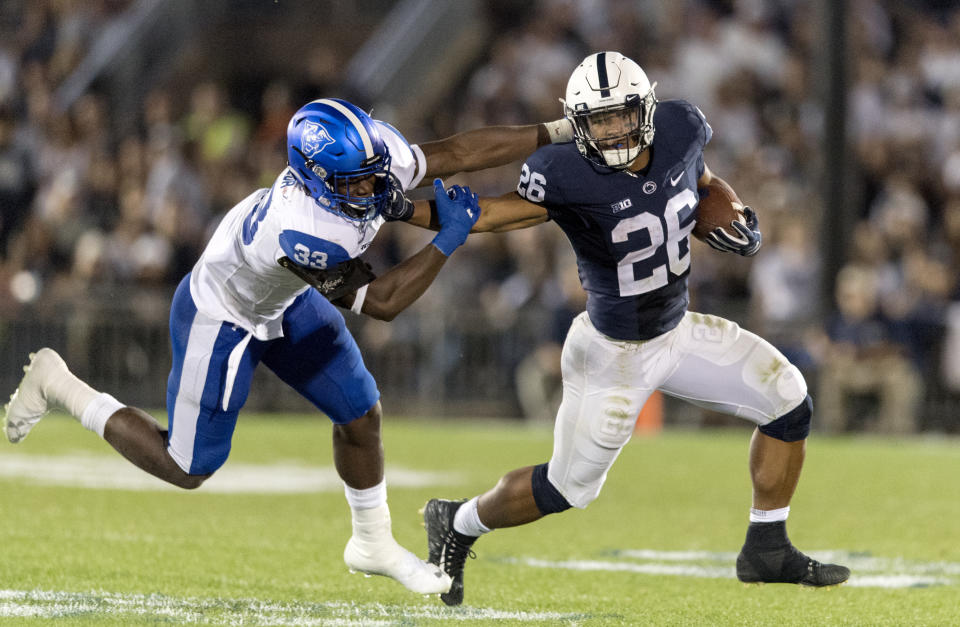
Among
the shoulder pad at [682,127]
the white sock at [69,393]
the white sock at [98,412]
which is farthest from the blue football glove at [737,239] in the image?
the white sock at [69,393]

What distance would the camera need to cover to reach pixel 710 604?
4773 mm

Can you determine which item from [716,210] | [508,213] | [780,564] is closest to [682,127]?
[716,210]

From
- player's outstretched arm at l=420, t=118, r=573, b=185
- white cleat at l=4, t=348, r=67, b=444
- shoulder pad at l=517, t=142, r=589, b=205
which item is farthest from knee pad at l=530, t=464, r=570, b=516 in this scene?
white cleat at l=4, t=348, r=67, b=444

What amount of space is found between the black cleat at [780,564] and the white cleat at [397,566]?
1010 millimetres

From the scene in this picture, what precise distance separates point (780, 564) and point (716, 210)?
1184 millimetres

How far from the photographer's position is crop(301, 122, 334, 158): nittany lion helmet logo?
430cm

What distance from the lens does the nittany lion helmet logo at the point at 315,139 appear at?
14.1 ft

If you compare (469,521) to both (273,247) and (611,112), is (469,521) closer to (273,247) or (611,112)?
(273,247)

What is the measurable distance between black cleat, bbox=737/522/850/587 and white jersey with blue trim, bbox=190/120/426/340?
1.64m

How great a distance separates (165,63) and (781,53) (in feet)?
22.3

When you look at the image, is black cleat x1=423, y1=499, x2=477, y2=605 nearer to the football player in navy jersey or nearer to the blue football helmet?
the football player in navy jersey

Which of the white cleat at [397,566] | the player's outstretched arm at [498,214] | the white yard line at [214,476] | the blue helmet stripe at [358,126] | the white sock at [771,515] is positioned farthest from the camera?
the white yard line at [214,476]

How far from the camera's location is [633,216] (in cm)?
462

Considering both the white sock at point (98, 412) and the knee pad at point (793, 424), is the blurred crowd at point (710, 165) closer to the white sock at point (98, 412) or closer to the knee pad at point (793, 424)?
the knee pad at point (793, 424)
